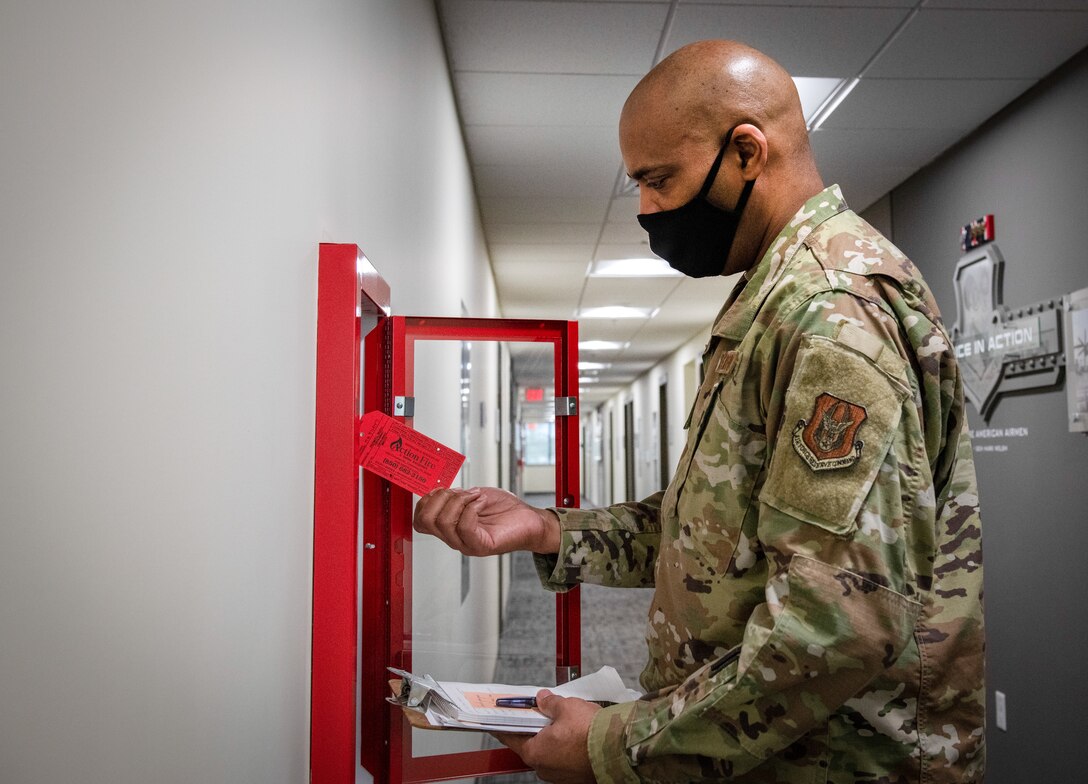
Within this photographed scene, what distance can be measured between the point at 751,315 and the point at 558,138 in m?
2.53

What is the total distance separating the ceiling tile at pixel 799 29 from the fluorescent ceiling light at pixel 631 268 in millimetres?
2658

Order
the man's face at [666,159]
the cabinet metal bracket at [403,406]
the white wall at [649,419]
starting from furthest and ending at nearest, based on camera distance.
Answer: the white wall at [649,419] → the cabinet metal bracket at [403,406] → the man's face at [666,159]

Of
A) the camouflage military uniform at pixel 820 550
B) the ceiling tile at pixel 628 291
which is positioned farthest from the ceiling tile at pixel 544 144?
the camouflage military uniform at pixel 820 550

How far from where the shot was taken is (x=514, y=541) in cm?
123

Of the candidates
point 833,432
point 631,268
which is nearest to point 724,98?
point 833,432

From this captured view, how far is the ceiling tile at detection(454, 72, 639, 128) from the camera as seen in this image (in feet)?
8.97

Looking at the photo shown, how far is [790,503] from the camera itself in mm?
765

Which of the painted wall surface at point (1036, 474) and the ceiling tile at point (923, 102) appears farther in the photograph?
the ceiling tile at point (923, 102)

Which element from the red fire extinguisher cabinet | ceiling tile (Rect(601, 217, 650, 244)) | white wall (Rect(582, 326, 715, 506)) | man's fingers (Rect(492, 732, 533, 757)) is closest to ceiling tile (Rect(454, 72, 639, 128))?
ceiling tile (Rect(601, 217, 650, 244))

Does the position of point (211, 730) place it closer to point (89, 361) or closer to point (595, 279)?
point (89, 361)

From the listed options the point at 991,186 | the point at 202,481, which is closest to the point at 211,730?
the point at 202,481

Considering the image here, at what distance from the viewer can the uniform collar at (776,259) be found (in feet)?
3.01

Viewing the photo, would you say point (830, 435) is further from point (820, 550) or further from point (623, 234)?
point (623, 234)

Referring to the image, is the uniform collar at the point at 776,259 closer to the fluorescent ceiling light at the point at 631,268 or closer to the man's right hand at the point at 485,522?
the man's right hand at the point at 485,522
